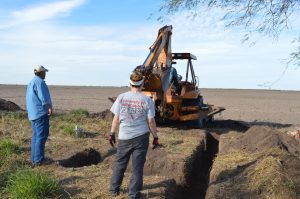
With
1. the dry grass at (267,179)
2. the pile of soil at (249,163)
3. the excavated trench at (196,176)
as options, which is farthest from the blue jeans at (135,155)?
the dry grass at (267,179)

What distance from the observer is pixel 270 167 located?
8031 mm

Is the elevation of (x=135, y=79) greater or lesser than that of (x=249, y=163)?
greater

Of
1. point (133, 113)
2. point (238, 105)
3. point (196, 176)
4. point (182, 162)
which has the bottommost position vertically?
point (196, 176)

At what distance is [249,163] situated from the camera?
9539 mm

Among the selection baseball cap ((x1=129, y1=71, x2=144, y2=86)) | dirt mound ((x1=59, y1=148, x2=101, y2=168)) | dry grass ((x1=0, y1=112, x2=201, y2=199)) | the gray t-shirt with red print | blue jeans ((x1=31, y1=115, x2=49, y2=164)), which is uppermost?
baseball cap ((x1=129, y1=71, x2=144, y2=86))

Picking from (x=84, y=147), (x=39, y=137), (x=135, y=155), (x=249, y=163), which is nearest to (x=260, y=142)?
(x=249, y=163)

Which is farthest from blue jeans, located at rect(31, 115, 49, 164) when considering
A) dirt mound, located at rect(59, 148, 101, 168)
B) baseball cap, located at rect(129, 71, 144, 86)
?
baseball cap, located at rect(129, 71, 144, 86)

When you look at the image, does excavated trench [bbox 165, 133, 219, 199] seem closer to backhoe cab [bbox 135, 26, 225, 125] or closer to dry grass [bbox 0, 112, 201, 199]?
dry grass [bbox 0, 112, 201, 199]

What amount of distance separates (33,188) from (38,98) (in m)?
2.53

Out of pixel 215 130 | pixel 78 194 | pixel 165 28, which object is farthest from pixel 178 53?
pixel 78 194

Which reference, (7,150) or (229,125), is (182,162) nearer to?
(7,150)

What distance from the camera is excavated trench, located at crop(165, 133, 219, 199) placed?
8.90m

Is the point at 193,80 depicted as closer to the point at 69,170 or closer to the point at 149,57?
the point at 149,57

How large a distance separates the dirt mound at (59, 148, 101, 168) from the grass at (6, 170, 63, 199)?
276cm
